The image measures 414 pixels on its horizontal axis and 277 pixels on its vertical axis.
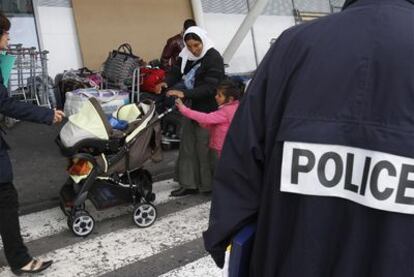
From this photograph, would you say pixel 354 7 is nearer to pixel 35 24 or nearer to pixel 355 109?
pixel 355 109

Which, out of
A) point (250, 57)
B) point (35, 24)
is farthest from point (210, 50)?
point (250, 57)

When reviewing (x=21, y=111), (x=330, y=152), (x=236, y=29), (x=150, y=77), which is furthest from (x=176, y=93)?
(x=236, y=29)

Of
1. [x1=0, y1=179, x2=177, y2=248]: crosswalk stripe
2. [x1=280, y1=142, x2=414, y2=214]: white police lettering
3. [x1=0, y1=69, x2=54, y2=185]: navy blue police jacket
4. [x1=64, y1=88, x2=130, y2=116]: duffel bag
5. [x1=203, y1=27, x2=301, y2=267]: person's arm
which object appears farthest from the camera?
[x1=64, y1=88, x2=130, y2=116]: duffel bag

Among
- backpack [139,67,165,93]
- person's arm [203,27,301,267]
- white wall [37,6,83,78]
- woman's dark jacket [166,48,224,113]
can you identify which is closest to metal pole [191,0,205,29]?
white wall [37,6,83,78]

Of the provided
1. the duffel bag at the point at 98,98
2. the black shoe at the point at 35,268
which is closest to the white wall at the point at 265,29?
the duffel bag at the point at 98,98

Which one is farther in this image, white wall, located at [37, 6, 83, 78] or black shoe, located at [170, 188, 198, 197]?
white wall, located at [37, 6, 83, 78]

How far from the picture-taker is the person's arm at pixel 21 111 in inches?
138

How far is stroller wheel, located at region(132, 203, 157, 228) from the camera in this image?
4.64 m

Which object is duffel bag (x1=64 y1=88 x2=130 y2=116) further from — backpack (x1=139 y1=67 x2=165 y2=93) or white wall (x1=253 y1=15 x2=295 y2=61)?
white wall (x1=253 y1=15 x2=295 y2=61)

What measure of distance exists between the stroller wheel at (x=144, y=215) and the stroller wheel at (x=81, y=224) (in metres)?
0.41

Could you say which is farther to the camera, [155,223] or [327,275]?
[155,223]

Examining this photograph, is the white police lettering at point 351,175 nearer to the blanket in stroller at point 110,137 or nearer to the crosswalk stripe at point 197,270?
the crosswalk stripe at point 197,270

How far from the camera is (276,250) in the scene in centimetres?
162

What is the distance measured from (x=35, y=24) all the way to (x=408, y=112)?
9.66 m
